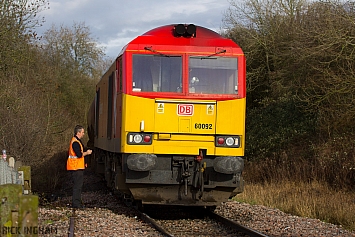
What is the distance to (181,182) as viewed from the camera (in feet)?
31.4

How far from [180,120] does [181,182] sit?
1.09m

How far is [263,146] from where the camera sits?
21062mm

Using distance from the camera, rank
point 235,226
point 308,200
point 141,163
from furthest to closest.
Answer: point 308,200 < point 141,163 < point 235,226

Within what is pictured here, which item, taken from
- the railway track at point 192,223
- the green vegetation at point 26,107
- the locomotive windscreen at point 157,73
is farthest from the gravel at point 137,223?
the green vegetation at point 26,107

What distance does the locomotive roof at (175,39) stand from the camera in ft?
32.5

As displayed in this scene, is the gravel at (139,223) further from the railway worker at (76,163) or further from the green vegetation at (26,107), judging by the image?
the green vegetation at (26,107)

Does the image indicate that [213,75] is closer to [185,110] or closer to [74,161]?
[185,110]

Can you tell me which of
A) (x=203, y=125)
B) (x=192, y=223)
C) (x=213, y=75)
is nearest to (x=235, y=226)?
(x=192, y=223)

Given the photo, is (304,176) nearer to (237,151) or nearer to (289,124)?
(289,124)

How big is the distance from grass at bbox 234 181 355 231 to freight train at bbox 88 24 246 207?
6.46ft

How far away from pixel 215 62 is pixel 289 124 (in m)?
11.5

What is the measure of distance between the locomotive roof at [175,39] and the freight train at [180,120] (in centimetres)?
2

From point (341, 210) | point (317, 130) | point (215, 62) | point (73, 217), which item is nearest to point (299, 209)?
point (341, 210)

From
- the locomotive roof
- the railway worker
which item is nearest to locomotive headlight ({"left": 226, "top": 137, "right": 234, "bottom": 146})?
the locomotive roof
